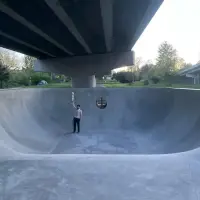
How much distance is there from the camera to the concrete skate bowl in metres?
11.4

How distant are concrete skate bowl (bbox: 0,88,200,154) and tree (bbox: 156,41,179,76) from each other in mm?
36728

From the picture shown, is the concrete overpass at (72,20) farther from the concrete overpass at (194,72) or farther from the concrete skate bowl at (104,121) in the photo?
the concrete overpass at (194,72)

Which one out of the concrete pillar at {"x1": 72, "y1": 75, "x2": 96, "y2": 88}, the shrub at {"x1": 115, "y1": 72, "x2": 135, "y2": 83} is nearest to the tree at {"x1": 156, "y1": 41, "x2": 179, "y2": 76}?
the shrub at {"x1": 115, "y1": 72, "x2": 135, "y2": 83}

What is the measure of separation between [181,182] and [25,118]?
12.4 m

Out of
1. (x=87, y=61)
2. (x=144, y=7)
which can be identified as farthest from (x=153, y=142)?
(x=87, y=61)

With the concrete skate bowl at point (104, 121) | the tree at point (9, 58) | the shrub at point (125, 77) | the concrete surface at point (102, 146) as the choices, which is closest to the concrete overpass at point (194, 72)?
the shrub at point (125, 77)

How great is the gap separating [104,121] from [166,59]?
1869 inches

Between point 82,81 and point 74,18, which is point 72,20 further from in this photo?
point 82,81

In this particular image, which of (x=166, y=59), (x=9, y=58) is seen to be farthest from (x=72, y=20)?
(x=9, y=58)

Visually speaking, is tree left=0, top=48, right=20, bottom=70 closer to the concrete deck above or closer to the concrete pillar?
the concrete pillar

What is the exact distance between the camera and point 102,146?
12438 mm

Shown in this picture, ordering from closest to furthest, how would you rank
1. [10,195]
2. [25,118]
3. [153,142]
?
1. [10,195]
2. [153,142]
3. [25,118]

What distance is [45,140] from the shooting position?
1317 cm

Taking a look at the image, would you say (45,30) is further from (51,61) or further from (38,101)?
(51,61)
